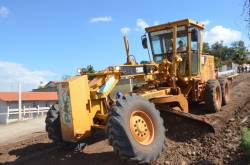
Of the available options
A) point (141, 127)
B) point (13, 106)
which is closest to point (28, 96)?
point (13, 106)

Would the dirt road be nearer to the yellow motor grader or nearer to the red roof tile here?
the yellow motor grader

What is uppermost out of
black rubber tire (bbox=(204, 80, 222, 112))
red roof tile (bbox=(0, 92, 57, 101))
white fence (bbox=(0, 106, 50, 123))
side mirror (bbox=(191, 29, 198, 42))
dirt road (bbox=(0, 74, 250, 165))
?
side mirror (bbox=(191, 29, 198, 42))

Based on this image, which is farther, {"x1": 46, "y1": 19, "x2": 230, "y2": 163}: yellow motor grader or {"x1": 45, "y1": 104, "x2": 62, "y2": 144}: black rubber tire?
{"x1": 45, "y1": 104, "x2": 62, "y2": 144}: black rubber tire

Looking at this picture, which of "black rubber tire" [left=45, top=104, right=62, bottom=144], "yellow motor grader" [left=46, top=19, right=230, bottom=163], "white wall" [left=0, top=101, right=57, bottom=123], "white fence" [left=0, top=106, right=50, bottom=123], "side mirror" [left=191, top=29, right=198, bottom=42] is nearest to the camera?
"yellow motor grader" [left=46, top=19, right=230, bottom=163]

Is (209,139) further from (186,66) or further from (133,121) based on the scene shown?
(186,66)

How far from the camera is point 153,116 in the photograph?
7.68m

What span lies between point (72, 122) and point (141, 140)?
1.44 metres

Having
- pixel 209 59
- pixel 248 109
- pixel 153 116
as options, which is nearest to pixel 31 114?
pixel 209 59

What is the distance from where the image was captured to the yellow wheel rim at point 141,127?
7.24 m

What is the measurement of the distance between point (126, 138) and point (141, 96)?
1.33 meters

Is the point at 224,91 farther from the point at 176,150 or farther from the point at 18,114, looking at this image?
the point at 18,114

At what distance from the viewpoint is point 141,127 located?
7426 millimetres

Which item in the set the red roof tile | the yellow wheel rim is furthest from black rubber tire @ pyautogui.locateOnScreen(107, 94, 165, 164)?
the red roof tile

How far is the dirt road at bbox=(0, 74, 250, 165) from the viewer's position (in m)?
7.34
